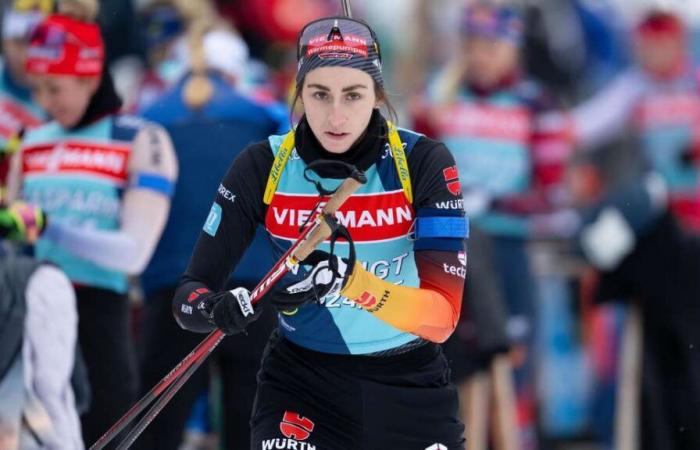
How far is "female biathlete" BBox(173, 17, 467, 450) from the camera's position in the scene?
4.98m

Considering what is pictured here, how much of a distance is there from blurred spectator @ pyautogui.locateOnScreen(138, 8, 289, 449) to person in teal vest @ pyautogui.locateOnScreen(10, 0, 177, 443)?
27 cm

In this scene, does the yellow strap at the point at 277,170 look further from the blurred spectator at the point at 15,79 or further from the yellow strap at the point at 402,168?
the blurred spectator at the point at 15,79

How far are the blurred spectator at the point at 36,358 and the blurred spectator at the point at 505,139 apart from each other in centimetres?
339

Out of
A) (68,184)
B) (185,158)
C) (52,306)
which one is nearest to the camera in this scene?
(52,306)

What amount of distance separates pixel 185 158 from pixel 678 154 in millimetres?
3652

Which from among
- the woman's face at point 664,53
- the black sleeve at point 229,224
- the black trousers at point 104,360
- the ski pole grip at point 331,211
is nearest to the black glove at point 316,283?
the ski pole grip at point 331,211

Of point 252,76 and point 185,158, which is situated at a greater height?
point 252,76

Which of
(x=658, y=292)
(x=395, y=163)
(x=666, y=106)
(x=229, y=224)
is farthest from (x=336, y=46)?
(x=666, y=106)

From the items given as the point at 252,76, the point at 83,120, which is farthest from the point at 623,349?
the point at 83,120

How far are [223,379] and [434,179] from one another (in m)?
2.52

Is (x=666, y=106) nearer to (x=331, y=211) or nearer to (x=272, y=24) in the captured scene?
(x=272, y=24)

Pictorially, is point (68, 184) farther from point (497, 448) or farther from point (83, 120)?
point (497, 448)

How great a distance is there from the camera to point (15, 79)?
28.9 feet

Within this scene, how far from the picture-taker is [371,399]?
5.07m
